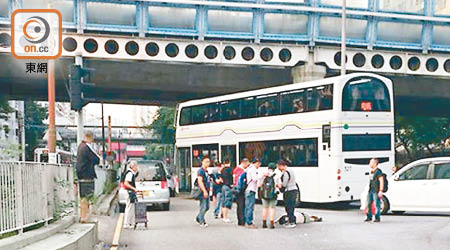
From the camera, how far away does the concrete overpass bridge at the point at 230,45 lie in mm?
24141

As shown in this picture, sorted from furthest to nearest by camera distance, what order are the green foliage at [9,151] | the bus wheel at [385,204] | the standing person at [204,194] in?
the bus wheel at [385,204] < the standing person at [204,194] < the green foliage at [9,151]

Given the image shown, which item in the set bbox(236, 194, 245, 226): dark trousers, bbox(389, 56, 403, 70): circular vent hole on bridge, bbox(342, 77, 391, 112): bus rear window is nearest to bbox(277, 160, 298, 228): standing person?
bbox(236, 194, 245, 226): dark trousers

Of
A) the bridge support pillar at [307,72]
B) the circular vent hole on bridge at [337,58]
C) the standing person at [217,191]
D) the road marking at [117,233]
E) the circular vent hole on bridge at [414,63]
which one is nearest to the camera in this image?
the road marking at [117,233]

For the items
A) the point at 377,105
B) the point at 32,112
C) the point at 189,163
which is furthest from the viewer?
the point at 32,112

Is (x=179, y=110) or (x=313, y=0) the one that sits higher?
(x=313, y=0)

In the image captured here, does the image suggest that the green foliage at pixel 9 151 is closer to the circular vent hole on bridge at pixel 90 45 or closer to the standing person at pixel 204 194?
the standing person at pixel 204 194

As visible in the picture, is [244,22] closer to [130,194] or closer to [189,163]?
[189,163]

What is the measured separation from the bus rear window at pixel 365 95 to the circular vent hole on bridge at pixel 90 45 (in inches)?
460

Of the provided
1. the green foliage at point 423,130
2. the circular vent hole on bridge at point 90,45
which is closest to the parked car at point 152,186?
the circular vent hole on bridge at point 90,45

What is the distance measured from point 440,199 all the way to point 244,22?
1418cm

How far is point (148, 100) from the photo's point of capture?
106 ft

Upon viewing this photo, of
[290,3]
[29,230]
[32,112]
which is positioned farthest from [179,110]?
[32,112]

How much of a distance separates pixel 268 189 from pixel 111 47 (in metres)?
13.7

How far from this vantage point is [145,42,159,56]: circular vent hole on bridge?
24.5 metres
